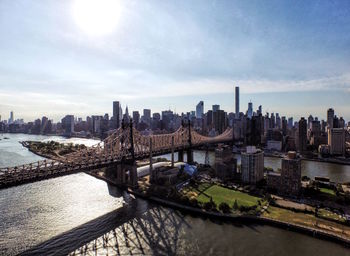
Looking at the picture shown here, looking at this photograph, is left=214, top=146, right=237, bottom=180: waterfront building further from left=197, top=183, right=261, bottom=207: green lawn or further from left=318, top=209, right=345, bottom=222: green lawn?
left=318, top=209, right=345, bottom=222: green lawn

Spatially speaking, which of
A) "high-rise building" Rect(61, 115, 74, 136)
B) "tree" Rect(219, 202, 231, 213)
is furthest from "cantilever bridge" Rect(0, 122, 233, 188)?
"high-rise building" Rect(61, 115, 74, 136)

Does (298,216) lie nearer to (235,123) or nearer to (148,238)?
(148,238)

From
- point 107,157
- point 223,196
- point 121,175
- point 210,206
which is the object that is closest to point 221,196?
point 223,196

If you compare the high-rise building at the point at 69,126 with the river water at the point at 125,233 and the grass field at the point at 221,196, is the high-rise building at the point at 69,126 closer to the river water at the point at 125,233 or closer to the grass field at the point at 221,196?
the river water at the point at 125,233

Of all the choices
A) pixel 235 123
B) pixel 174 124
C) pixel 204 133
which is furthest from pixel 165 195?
pixel 174 124

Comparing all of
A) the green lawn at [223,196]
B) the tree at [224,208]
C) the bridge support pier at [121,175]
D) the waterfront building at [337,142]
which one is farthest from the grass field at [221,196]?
the waterfront building at [337,142]
